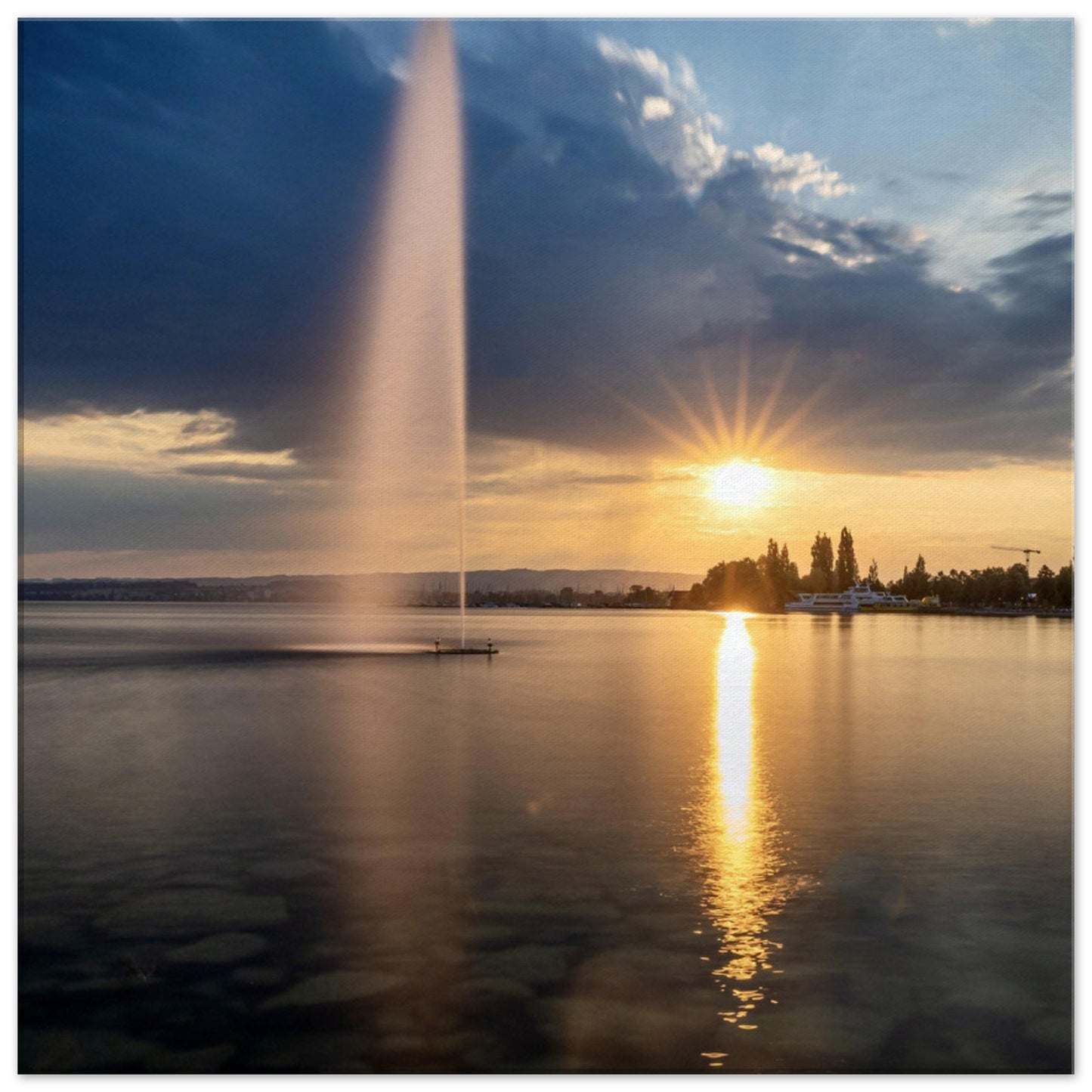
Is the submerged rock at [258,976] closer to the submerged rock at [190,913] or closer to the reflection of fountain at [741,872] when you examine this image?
the submerged rock at [190,913]

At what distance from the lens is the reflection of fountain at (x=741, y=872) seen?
541 inches

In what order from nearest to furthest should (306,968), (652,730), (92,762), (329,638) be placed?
(306,968)
(92,762)
(652,730)
(329,638)

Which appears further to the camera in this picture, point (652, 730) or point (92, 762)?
point (652, 730)

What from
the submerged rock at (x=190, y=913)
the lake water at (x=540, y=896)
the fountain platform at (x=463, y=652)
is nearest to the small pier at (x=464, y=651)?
the fountain platform at (x=463, y=652)

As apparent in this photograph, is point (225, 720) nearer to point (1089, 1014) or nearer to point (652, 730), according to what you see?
point (652, 730)

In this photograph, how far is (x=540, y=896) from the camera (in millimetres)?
17531

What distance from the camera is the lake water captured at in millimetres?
12094

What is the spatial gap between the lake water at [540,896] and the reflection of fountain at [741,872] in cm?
9

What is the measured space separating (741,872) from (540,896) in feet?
12.1

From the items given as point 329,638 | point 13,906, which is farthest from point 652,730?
point 329,638

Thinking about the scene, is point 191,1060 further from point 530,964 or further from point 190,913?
point 190,913

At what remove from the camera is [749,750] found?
35.0 metres

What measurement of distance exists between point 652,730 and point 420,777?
43.6 ft

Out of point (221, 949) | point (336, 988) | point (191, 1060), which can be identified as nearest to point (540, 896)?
point (336, 988)
